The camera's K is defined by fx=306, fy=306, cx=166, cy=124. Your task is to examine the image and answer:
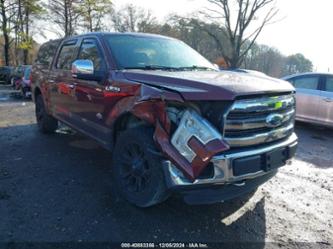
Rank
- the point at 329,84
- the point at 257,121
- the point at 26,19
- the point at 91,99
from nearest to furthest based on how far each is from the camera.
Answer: the point at 257,121, the point at 91,99, the point at 329,84, the point at 26,19

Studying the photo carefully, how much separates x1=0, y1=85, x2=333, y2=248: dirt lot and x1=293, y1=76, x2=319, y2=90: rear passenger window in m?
3.96

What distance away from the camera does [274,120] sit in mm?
3041

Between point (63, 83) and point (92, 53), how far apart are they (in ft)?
3.75

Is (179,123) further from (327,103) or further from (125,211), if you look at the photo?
(327,103)

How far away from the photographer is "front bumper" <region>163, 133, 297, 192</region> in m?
2.65


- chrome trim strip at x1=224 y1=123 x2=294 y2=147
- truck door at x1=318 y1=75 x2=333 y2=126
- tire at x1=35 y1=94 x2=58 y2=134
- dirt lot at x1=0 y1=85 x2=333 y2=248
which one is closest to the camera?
chrome trim strip at x1=224 y1=123 x2=294 y2=147

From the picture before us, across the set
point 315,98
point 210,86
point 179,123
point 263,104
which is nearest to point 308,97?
point 315,98

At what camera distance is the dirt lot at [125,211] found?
9.80ft

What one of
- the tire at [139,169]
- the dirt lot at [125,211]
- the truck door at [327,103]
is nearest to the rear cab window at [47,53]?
the dirt lot at [125,211]

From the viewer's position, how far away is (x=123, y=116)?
3566mm

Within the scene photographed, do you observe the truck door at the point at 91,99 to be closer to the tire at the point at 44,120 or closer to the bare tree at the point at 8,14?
the tire at the point at 44,120

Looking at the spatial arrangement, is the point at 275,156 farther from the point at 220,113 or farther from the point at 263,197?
the point at 263,197

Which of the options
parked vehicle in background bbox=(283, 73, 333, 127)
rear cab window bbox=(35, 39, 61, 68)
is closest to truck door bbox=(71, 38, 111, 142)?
rear cab window bbox=(35, 39, 61, 68)

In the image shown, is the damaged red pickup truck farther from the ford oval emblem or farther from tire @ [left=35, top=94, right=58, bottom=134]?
tire @ [left=35, top=94, right=58, bottom=134]
